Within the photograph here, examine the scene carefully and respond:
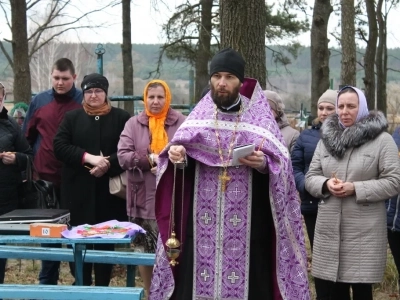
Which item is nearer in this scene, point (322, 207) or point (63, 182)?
point (322, 207)

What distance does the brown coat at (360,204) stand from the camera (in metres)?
4.45

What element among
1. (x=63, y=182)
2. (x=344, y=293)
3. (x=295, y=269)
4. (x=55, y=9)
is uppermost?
(x=55, y=9)

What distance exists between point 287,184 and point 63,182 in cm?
224

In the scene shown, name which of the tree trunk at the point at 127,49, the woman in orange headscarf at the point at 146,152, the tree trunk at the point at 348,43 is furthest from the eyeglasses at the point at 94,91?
the tree trunk at the point at 127,49

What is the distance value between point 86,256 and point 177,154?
132 centimetres

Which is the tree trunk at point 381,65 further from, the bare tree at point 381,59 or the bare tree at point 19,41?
the bare tree at point 19,41

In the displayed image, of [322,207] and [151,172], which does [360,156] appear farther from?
Result: [151,172]

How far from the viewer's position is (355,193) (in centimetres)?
445

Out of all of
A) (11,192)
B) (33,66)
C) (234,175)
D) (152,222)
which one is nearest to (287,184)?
(234,175)

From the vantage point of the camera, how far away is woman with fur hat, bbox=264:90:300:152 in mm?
5305

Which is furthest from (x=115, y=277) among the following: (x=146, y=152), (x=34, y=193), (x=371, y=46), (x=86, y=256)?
(x=371, y=46)

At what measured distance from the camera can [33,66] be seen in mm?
68375

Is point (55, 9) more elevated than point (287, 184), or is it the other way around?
point (55, 9)

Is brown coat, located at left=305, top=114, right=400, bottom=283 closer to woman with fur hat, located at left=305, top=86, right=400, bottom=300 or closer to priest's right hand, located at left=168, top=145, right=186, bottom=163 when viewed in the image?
woman with fur hat, located at left=305, top=86, right=400, bottom=300
